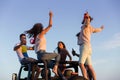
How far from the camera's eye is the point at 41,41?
23.3 ft

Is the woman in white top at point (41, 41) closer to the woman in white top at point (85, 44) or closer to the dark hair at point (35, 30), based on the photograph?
the dark hair at point (35, 30)

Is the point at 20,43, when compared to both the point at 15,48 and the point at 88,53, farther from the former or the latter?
the point at 88,53

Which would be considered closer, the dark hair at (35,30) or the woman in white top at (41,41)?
the woman in white top at (41,41)

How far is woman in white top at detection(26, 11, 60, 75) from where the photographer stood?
685 cm

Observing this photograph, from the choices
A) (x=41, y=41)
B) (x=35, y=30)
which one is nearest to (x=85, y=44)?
(x=41, y=41)

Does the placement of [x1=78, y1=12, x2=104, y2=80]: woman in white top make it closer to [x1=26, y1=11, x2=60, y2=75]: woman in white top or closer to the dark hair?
[x1=26, y1=11, x2=60, y2=75]: woman in white top

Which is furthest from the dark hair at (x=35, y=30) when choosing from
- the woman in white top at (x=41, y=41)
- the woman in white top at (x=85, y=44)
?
the woman in white top at (x=85, y=44)

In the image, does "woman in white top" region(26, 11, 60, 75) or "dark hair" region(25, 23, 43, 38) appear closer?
"woman in white top" region(26, 11, 60, 75)

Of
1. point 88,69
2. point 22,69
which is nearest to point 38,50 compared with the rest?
point 22,69

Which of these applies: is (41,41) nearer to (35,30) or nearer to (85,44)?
(35,30)

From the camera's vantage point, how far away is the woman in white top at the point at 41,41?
22.5 ft

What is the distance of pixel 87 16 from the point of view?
293 inches

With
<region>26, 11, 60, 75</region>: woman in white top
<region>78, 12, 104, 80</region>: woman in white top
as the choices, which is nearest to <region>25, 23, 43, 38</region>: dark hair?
<region>26, 11, 60, 75</region>: woman in white top

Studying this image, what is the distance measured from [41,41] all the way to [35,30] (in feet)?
1.12
